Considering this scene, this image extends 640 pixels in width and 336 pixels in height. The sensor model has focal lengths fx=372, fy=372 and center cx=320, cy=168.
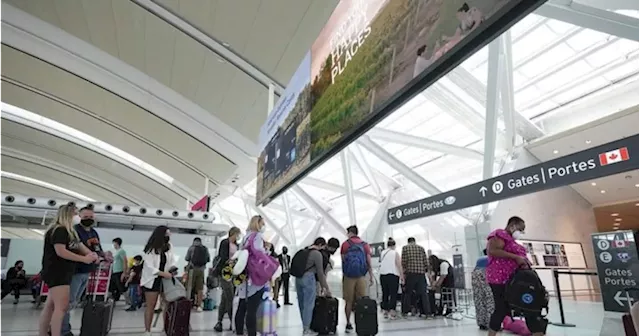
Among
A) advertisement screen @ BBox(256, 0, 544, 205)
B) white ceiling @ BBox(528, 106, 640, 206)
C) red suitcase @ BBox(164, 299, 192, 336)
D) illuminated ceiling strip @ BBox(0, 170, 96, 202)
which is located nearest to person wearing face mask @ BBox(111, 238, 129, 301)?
advertisement screen @ BBox(256, 0, 544, 205)

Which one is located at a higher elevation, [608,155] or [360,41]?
[360,41]

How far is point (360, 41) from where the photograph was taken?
169 inches

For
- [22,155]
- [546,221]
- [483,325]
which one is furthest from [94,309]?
[22,155]

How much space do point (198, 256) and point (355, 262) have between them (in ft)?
10.7

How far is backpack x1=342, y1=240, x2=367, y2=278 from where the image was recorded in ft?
16.7

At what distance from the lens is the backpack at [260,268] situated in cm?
356

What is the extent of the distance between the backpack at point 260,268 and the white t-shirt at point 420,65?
85.1 inches

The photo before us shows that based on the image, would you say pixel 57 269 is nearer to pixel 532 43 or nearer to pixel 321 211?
pixel 532 43

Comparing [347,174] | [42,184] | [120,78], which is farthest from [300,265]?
[42,184]

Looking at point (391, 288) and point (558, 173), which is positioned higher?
point (558, 173)

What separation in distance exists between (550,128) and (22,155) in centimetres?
2484

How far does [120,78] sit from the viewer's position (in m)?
11.6

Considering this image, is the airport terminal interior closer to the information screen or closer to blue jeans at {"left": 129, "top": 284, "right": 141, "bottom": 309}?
the information screen

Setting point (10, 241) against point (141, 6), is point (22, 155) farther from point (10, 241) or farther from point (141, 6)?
point (141, 6)
